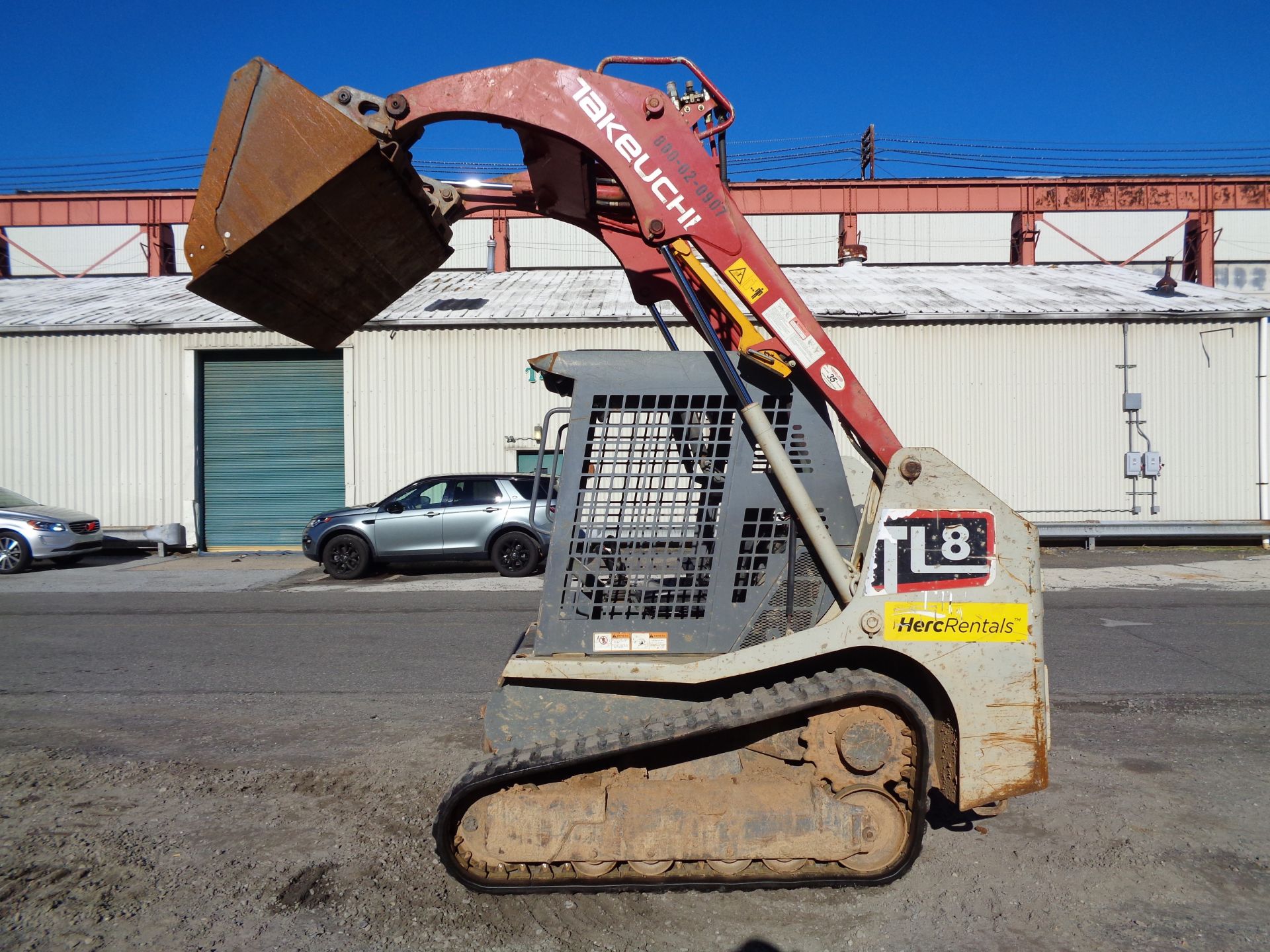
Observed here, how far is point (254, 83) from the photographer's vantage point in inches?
142

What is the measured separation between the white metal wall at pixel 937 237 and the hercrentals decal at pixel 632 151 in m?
27.6

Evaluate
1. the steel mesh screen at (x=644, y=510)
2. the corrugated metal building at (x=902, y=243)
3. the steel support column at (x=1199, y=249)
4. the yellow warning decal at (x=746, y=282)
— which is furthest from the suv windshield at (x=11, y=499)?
the steel support column at (x=1199, y=249)

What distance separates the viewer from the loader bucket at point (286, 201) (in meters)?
3.60

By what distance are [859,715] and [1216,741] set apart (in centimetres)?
351

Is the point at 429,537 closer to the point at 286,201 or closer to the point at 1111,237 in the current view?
the point at 286,201

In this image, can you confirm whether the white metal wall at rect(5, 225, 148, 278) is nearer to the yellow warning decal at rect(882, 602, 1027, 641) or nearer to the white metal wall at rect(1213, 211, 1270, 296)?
the yellow warning decal at rect(882, 602, 1027, 641)

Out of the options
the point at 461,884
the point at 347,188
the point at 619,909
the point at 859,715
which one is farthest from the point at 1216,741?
the point at 347,188

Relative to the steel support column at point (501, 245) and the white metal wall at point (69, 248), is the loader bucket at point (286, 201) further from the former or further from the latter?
the white metal wall at point (69, 248)

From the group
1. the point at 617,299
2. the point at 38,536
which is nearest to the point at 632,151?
the point at 617,299

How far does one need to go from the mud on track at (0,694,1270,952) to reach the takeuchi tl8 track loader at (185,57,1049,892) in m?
0.23

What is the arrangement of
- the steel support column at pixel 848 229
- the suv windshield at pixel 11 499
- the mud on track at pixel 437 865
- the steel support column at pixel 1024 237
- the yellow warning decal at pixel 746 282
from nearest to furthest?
the mud on track at pixel 437 865 → the yellow warning decal at pixel 746 282 → the suv windshield at pixel 11 499 → the steel support column at pixel 1024 237 → the steel support column at pixel 848 229

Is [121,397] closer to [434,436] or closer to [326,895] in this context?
[434,436]

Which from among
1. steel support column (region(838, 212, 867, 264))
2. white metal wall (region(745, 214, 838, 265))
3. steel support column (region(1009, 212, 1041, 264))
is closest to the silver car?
white metal wall (region(745, 214, 838, 265))

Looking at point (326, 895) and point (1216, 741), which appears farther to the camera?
Answer: point (1216, 741)
